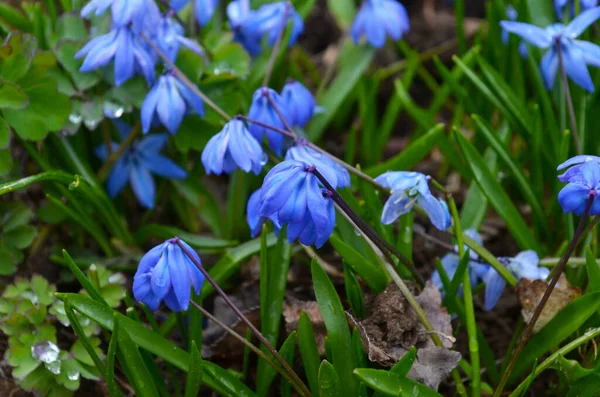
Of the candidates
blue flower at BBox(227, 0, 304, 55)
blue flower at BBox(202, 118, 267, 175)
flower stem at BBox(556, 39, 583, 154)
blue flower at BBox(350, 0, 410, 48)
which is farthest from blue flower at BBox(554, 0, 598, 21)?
blue flower at BBox(202, 118, 267, 175)

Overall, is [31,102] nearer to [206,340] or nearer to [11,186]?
Result: [11,186]

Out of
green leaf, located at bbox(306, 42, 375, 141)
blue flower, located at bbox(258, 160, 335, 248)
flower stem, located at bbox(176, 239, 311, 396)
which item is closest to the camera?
blue flower, located at bbox(258, 160, 335, 248)

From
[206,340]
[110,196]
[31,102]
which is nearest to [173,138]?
[110,196]

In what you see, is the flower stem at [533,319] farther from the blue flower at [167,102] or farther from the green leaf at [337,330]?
the blue flower at [167,102]

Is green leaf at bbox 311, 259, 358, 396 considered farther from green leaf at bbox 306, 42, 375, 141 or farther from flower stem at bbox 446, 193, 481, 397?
green leaf at bbox 306, 42, 375, 141

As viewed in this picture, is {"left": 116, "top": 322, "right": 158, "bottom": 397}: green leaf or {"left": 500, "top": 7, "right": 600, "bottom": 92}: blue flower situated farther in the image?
{"left": 500, "top": 7, "right": 600, "bottom": 92}: blue flower

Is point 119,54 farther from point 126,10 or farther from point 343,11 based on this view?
point 343,11
